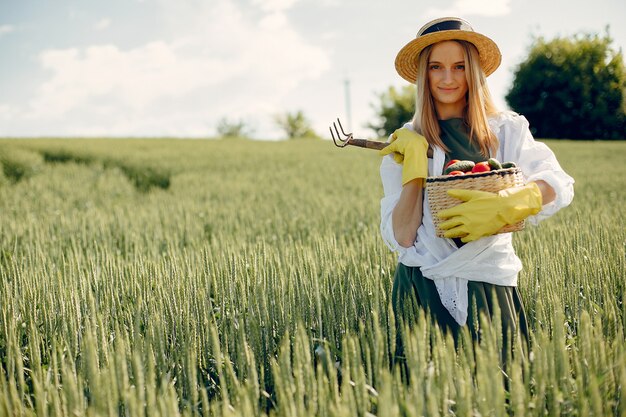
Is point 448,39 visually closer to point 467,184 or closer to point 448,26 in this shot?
point 448,26

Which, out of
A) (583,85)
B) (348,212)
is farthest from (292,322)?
(583,85)

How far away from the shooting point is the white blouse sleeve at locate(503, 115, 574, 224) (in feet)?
5.84

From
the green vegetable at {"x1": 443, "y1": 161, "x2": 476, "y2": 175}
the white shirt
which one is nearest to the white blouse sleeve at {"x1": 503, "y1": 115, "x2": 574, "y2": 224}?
the white shirt

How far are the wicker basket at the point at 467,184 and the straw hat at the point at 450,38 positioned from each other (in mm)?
558

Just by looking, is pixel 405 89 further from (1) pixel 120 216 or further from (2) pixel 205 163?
(1) pixel 120 216

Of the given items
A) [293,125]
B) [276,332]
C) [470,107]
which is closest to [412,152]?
[470,107]

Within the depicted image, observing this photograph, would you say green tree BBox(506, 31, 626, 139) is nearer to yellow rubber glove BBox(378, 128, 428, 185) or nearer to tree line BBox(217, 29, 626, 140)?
tree line BBox(217, 29, 626, 140)

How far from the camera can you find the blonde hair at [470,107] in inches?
74.0

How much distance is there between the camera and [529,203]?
164 centimetres

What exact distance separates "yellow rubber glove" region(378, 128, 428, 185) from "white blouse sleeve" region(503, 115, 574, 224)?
37 centimetres

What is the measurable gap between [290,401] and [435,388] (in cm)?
41

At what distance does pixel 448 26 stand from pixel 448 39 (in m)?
0.05

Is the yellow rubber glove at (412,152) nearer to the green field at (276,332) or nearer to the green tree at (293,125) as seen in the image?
the green field at (276,332)

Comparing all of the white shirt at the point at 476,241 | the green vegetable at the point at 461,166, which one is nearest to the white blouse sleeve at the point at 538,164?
the white shirt at the point at 476,241
